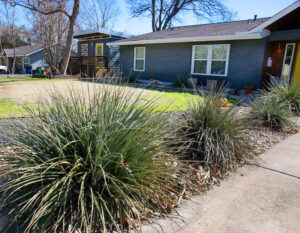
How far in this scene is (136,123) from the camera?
201cm

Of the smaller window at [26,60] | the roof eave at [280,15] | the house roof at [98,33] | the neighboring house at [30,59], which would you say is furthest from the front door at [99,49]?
the smaller window at [26,60]

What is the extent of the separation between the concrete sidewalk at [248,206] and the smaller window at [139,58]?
12.7 meters

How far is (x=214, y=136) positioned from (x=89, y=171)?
182 centimetres

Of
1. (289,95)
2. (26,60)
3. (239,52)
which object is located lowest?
(289,95)

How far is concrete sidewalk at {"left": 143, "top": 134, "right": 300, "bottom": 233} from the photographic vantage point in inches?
70.9

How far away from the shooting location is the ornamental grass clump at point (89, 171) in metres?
1.60

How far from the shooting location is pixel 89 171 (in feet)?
5.57

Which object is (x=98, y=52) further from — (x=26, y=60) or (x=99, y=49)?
(x=26, y=60)

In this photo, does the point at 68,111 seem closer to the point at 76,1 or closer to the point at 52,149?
the point at 52,149

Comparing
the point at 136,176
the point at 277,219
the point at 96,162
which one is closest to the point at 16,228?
the point at 96,162

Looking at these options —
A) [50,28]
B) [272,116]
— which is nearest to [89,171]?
[272,116]

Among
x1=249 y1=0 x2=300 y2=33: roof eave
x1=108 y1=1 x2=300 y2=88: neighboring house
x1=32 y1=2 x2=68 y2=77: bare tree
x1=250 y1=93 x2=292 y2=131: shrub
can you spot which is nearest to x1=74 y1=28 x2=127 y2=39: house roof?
x1=32 y1=2 x2=68 y2=77: bare tree

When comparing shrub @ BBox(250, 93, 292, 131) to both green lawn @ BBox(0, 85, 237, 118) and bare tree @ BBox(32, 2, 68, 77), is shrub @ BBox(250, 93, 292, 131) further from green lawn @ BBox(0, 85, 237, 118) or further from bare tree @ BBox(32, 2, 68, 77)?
bare tree @ BBox(32, 2, 68, 77)

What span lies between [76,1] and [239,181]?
1654 centimetres
